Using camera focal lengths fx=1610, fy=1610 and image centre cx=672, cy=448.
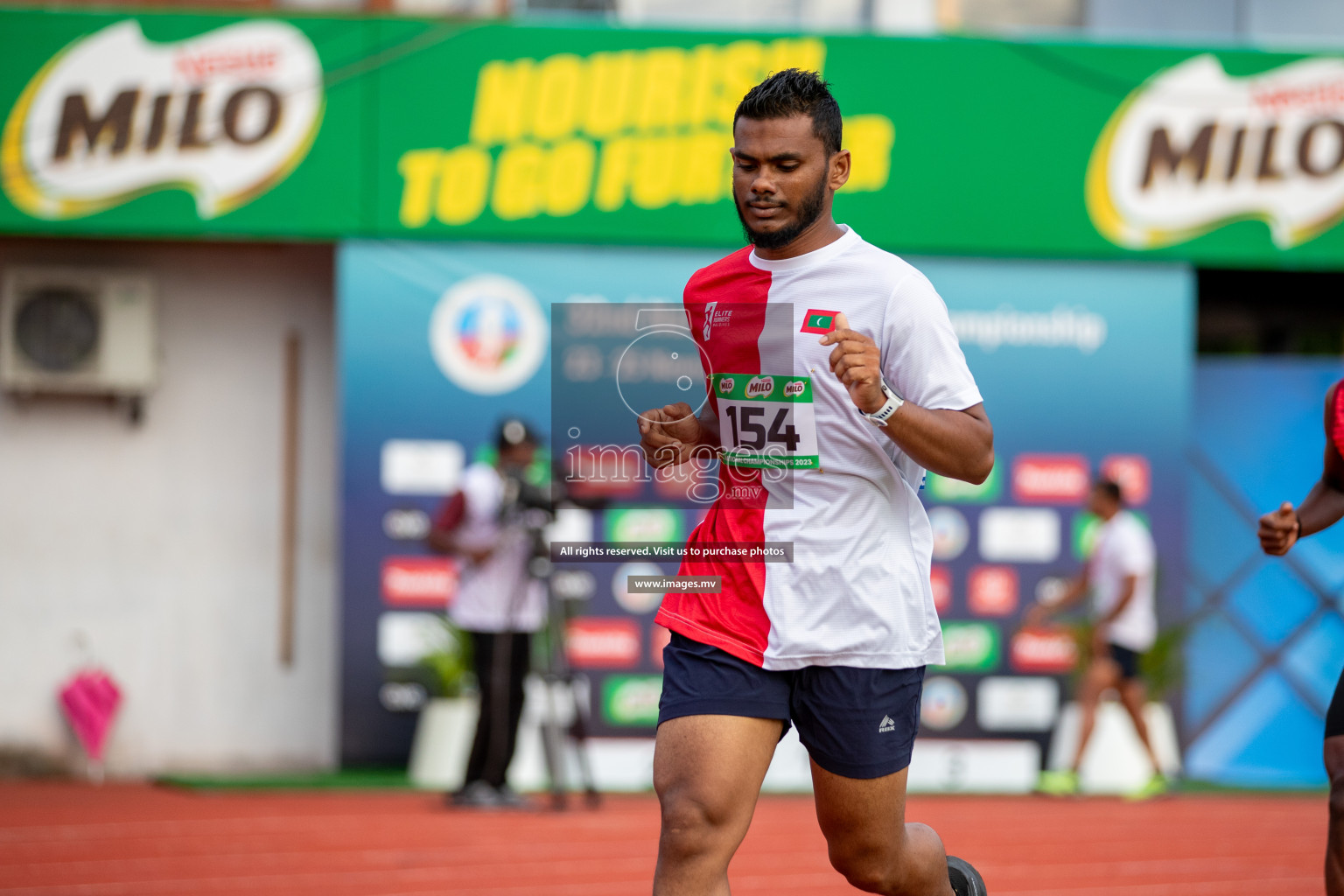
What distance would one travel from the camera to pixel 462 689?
10.4 meters

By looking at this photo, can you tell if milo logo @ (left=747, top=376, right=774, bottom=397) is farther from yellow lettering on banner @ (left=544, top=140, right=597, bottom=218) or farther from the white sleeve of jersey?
yellow lettering on banner @ (left=544, top=140, right=597, bottom=218)

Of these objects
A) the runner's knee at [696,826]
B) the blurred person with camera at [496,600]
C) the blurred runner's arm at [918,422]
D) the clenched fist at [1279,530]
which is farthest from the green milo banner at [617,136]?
the runner's knee at [696,826]

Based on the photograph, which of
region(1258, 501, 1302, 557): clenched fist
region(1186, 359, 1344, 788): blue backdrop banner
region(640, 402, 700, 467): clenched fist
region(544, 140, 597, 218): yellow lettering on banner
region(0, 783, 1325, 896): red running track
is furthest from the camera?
region(1186, 359, 1344, 788): blue backdrop banner

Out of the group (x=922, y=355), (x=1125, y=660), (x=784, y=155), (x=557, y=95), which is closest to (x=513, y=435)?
(x=557, y=95)

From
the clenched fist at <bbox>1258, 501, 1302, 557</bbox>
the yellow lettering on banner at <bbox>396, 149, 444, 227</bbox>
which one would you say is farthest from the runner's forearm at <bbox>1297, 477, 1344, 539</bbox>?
the yellow lettering on banner at <bbox>396, 149, 444, 227</bbox>

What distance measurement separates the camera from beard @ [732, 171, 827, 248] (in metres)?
3.79

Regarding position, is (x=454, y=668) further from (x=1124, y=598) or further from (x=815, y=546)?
A: (x=815, y=546)

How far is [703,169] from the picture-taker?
37.4 feet

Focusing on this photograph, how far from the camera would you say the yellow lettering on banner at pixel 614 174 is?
37.1 ft

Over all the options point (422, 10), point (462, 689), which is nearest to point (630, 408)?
point (462, 689)

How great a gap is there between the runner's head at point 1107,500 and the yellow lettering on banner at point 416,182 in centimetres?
491

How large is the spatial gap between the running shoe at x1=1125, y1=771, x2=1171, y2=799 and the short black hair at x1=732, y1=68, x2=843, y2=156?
310 inches

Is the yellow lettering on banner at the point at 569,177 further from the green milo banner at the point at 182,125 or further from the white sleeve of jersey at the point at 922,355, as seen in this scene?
the white sleeve of jersey at the point at 922,355

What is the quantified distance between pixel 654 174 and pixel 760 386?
7.67 meters
